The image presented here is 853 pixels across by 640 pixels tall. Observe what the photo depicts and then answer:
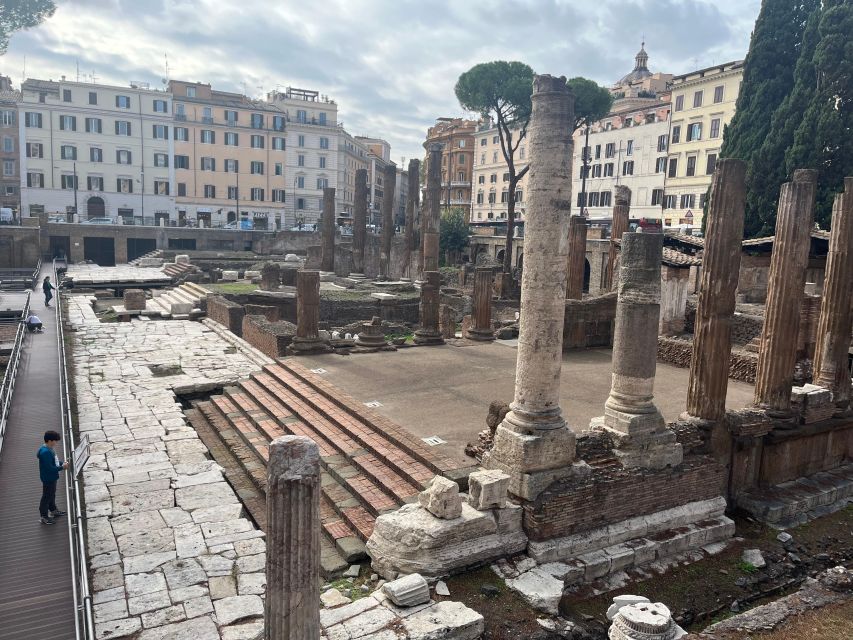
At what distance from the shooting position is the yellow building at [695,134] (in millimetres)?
39000

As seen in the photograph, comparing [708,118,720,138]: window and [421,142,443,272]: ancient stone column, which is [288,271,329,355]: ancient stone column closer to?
[421,142,443,272]: ancient stone column

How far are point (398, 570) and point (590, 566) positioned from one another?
2.26m

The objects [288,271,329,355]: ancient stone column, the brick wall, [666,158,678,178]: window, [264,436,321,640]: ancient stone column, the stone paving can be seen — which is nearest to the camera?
[264,436,321,640]: ancient stone column

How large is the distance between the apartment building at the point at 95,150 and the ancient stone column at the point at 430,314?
119ft

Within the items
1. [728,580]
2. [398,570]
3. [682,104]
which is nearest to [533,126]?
[398,570]

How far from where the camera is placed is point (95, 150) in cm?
4962

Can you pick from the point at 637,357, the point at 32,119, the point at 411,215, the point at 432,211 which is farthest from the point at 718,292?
the point at 32,119

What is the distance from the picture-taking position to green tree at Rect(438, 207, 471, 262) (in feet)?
147

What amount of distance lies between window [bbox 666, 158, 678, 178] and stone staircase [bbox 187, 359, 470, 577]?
3725 centimetres

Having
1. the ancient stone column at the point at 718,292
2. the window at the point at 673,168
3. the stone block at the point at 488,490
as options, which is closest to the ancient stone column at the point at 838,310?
the ancient stone column at the point at 718,292

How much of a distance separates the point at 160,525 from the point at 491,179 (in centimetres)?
5905

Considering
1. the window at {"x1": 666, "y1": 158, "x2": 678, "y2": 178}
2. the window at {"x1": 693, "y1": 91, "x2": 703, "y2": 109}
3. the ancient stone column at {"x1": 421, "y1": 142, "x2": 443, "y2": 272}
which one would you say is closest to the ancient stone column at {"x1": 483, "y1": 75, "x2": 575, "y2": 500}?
the ancient stone column at {"x1": 421, "y1": 142, "x2": 443, "y2": 272}

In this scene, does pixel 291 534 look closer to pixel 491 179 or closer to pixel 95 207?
pixel 95 207

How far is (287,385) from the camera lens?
42.2ft
